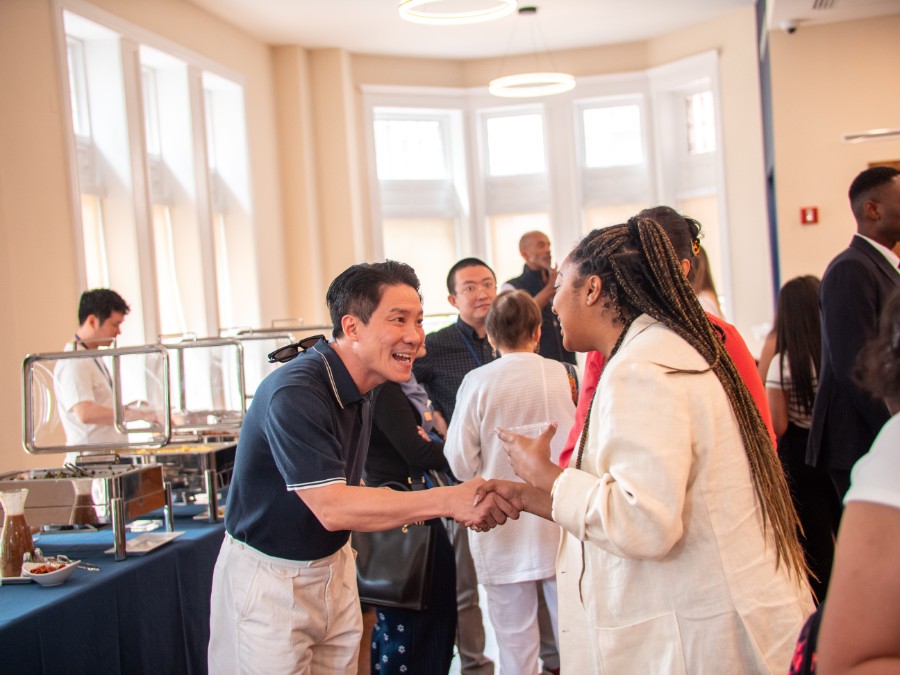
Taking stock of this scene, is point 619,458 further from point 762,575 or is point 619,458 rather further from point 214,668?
point 214,668

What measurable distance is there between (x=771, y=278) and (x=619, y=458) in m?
7.43

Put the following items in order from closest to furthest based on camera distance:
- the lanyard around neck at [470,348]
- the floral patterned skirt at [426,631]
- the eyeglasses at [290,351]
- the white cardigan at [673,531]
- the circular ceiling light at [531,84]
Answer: the white cardigan at [673,531]
the eyeglasses at [290,351]
the floral patterned skirt at [426,631]
the lanyard around neck at [470,348]
the circular ceiling light at [531,84]

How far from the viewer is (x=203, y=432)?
3730 mm

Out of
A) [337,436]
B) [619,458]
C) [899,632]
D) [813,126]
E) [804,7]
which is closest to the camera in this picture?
[899,632]

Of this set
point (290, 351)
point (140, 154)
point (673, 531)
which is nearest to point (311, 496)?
point (290, 351)

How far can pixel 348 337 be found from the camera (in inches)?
79.0

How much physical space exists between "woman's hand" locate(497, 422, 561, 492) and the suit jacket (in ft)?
4.32

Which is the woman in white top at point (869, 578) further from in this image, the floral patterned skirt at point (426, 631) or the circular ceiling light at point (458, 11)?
the circular ceiling light at point (458, 11)

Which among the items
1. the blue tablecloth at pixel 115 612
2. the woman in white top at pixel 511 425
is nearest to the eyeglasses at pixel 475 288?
the woman in white top at pixel 511 425

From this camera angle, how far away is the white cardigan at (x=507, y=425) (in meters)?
2.93

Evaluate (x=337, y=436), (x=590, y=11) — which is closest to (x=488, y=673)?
(x=337, y=436)

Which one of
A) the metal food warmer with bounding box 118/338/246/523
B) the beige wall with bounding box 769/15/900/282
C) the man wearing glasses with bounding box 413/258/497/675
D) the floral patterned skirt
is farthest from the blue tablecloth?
the beige wall with bounding box 769/15/900/282

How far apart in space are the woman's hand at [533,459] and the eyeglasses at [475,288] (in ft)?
6.51

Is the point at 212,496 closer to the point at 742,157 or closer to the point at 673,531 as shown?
the point at 673,531
